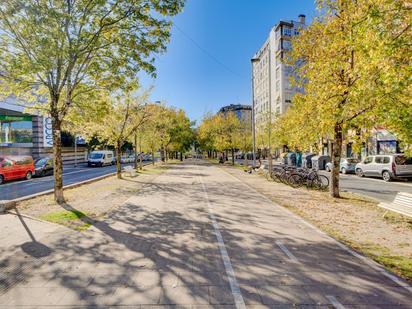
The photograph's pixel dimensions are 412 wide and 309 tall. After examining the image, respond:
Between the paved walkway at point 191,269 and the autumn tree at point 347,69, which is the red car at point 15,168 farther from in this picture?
the autumn tree at point 347,69

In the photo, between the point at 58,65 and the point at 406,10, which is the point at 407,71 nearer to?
the point at 406,10

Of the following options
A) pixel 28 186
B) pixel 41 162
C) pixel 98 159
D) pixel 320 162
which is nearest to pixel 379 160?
pixel 320 162

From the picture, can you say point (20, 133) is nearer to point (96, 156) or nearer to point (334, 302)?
point (96, 156)

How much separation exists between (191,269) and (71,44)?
8.31 meters

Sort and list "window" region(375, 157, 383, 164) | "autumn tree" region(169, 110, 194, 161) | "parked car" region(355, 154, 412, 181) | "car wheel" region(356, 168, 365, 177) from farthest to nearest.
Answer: "autumn tree" region(169, 110, 194, 161) < "car wheel" region(356, 168, 365, 177) < "window" region(375, 157, 383, 164) < "parked car" region(355, 154, 412, 181)

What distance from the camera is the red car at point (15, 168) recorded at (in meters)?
18.0

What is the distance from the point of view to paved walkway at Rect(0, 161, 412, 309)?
366cm

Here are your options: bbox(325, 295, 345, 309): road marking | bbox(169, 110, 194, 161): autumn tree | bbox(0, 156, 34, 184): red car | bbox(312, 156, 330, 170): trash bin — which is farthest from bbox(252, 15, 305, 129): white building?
bbox(325, 295, 345, 309): road marking

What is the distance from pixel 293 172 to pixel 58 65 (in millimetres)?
12536

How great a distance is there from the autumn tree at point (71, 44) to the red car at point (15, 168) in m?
9.57

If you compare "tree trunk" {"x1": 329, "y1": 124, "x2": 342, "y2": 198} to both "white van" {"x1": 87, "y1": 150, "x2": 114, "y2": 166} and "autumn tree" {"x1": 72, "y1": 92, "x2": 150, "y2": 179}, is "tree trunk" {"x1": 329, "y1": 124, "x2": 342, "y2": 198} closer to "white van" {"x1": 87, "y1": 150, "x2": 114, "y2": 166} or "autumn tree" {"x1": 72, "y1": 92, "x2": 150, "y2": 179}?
"autumn tree" {"x1": 72, "y1": 92, "x2": 150, "y2": 179}

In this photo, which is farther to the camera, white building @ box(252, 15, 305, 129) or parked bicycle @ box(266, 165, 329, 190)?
white building @ box(252, 15, 305, 129)

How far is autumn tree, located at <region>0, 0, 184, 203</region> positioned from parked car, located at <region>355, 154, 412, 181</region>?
55.8 feet

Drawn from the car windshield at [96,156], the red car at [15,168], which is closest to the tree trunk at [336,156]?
the red car at [15,168]
